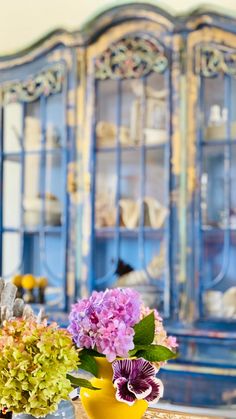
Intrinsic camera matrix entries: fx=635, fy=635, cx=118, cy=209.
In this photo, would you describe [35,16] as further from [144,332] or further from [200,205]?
[144,332]

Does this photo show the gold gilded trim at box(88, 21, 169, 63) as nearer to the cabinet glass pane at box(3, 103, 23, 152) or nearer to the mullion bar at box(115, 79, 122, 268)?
the mullion bar at box(115, 79, 122, 268)

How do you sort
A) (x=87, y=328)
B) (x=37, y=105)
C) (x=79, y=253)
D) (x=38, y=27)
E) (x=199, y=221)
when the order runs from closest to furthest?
(x=87, y=328), (x=199, y=221), (x=79, y=253), (x=37, y=105), (x=38, y=27)

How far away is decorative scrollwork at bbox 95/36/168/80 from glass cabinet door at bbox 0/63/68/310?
0.24m

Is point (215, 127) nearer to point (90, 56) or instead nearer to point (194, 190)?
point (194, 190)

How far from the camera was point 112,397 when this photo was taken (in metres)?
1.35

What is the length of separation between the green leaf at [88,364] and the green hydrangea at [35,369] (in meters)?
0.14

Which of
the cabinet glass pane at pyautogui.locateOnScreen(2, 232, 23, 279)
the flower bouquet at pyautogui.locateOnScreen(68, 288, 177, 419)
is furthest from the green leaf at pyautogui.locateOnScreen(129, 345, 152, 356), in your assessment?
the cabinet glass pane at pyautogui.locateOnScreen(2, 232, 23, 279)

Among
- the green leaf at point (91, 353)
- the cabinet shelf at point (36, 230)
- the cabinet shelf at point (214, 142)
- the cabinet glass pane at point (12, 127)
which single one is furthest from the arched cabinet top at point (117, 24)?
the green leaf at point (91, 353)

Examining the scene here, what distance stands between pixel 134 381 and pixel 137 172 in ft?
6.06

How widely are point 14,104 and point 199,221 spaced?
123cm

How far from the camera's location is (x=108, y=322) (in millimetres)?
1277

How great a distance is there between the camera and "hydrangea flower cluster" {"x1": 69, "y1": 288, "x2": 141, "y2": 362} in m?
1.27

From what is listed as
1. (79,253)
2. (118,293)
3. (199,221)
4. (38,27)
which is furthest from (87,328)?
(38,27)

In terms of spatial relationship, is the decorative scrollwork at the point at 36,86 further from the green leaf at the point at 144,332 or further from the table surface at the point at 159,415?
the green leaf at the point at 144,332
